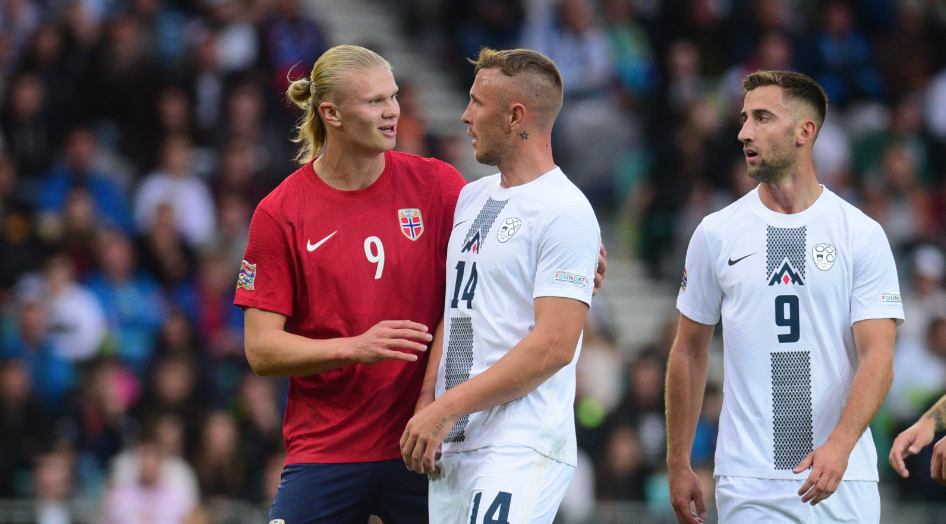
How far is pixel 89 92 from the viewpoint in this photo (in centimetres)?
1116

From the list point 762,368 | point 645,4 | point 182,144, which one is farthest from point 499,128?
point 645,4

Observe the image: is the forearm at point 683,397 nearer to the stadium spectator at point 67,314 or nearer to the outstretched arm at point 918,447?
the outstretched arm at point 918,447

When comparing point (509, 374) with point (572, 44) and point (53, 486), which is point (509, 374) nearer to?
point (53, 486)

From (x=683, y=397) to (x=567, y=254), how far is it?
1.01 m

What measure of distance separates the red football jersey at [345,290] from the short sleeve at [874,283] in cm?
169

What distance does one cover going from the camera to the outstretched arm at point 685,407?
5.22m

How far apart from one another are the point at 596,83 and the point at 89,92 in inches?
200

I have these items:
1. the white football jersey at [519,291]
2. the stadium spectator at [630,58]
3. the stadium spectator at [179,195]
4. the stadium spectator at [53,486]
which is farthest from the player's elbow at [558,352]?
the stadium spectator at [630,58]

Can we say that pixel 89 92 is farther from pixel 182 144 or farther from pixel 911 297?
pixel 911 297

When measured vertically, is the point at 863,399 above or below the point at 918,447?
above

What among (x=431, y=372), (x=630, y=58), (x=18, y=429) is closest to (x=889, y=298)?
(x=431, y=372)

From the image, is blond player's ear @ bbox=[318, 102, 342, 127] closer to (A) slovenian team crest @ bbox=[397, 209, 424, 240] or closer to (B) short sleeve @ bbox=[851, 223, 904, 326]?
(A) slovenian team crest @ bbox=[397, 209, 424, 240]

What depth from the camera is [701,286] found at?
17.0 ft

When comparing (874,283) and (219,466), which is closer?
(874,283)
